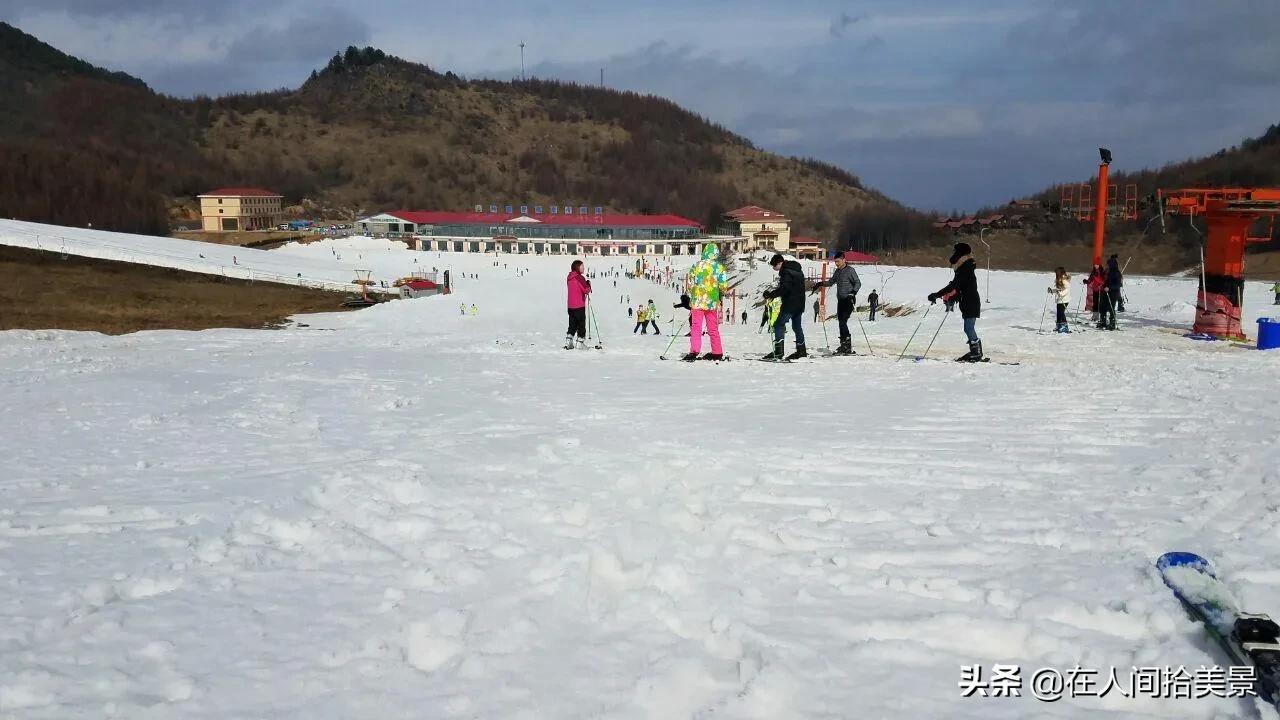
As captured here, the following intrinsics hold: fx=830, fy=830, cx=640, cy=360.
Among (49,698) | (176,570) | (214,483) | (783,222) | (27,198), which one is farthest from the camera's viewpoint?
(783,222)

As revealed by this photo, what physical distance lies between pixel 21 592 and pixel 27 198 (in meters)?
124

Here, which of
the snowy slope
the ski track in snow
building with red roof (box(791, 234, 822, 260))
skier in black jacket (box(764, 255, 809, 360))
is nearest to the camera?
Answer: the ski track in snow

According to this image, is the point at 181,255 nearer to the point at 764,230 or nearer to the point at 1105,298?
the point at 1105,298

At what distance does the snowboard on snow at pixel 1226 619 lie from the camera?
3145mm

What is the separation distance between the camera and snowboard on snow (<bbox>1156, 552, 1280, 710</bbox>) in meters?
3.14

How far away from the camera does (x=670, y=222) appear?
11531cm

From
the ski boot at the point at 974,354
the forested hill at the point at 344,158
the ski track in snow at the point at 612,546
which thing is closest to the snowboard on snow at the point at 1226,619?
the ski track in snow at the point at 612,546

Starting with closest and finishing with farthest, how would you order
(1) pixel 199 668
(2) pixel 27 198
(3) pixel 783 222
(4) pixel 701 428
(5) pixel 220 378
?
(1) pixel 199 668
(4) pixel 701 428
(5) pixel 220 378
(2) pixel 27 198
(3) pixel 783 222

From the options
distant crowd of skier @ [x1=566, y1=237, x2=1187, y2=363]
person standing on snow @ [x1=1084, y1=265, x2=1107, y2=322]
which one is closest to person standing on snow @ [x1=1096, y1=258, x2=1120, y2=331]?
person standing on snow @ [x1=1084, y1=265, x2=1107, y2=322]

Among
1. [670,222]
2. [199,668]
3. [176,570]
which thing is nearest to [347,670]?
[199,668]

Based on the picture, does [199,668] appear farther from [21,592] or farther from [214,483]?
[214,483]

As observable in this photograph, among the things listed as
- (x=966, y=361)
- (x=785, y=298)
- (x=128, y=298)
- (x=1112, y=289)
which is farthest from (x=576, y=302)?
(x=128, y=298)

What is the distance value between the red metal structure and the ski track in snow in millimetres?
8182

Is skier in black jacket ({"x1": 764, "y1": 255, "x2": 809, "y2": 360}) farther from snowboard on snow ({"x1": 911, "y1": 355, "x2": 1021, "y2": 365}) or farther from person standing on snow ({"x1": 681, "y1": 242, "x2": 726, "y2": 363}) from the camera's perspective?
snowboard on snow ({"x1": 911, "y1": 355, "x2": 1021, "y2": 365})
